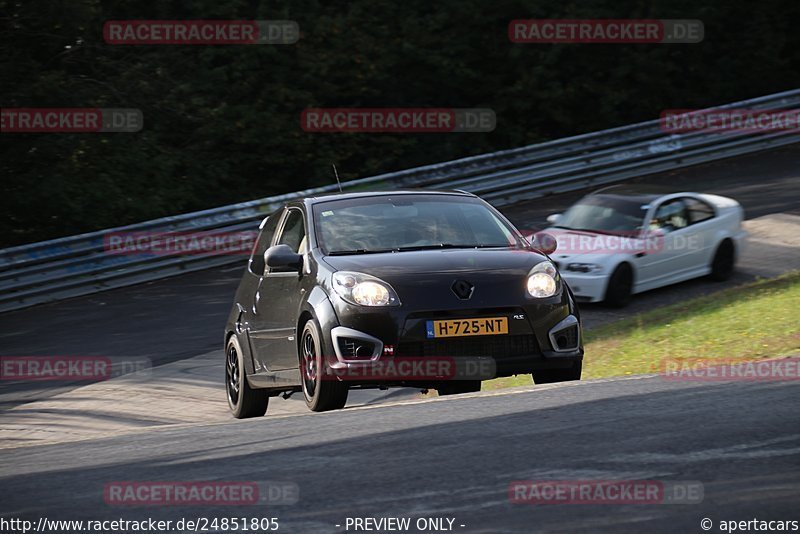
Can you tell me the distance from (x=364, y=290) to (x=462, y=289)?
673 mm

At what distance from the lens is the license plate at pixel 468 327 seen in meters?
8.62

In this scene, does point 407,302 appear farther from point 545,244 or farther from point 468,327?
point 545,244

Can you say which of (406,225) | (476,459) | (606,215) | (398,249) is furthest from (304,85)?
(476,459)

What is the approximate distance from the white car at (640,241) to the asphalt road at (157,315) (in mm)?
318

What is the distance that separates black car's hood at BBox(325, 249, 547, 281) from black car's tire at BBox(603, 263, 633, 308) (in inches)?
350

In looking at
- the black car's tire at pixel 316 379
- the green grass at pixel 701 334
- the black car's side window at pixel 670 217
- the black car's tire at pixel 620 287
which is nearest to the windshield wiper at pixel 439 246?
the black car's tire at pixel 316 379

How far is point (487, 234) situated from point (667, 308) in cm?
792

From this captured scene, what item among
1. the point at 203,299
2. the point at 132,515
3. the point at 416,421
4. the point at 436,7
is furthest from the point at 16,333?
the point at 436,7

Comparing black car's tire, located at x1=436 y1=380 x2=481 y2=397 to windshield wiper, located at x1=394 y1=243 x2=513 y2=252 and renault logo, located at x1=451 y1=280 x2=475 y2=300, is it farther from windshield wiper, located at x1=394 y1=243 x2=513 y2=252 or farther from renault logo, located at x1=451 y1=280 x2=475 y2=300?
windshield wiper, located at x1=394 y1=243 x2=513 y2=252

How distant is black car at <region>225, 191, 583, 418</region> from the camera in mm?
8633

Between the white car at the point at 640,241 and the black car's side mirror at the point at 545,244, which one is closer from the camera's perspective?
the black car's side mirror at the point at 545,244

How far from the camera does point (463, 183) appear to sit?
1056 inches

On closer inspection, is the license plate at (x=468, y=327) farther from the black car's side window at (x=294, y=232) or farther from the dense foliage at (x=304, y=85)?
the dense foliage at (x=304, y=85)

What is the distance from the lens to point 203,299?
20.4 meters
